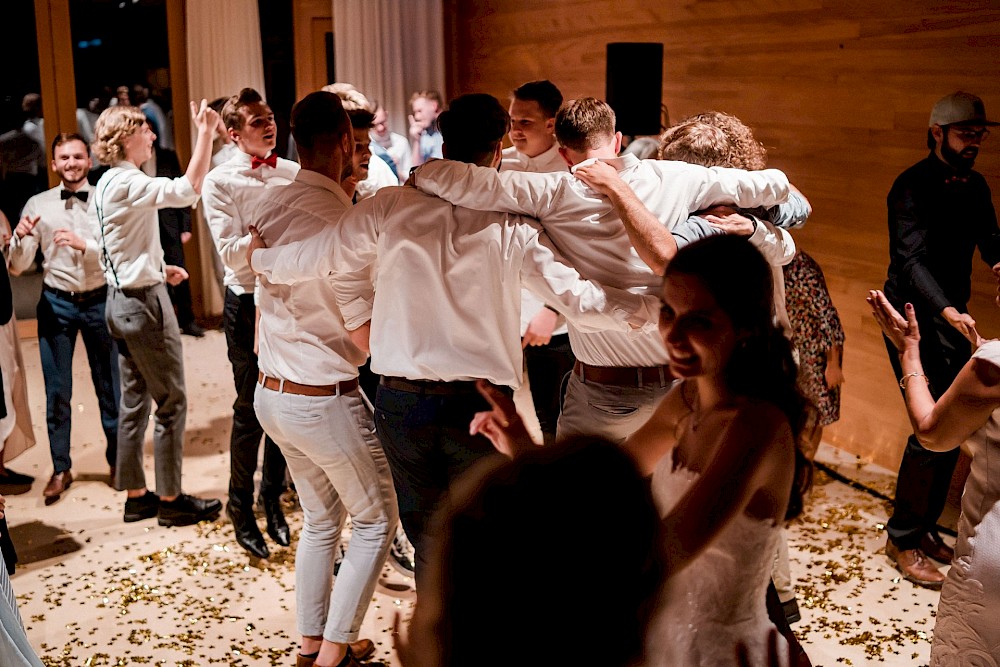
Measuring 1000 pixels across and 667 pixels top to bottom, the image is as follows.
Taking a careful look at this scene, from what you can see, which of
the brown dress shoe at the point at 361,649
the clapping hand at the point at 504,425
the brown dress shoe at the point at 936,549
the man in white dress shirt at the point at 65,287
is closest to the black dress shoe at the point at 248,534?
the brown dress shoe at the point at 361,649

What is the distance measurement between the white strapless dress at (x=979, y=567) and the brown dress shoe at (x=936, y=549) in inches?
60.1

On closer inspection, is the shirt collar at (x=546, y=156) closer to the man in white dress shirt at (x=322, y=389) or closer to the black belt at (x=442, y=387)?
the man in white dress shirt at (x=322, y=389)

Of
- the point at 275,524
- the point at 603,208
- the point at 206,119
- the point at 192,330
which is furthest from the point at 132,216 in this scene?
the point at 192,330

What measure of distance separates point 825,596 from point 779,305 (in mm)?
1196

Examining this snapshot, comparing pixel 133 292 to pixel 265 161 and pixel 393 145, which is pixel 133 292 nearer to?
pixel 265 161

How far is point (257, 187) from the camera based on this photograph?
3371 mm

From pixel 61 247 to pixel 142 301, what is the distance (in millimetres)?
546

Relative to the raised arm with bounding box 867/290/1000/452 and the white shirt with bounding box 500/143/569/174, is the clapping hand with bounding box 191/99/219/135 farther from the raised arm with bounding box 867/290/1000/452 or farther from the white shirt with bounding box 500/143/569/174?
the raised arm with bounding box 867/290/1000/452

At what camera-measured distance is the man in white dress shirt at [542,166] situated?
3.61 m

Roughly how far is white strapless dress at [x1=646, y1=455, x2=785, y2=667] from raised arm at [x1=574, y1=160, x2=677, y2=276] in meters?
0.72

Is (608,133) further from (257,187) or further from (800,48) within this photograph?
(800,48)

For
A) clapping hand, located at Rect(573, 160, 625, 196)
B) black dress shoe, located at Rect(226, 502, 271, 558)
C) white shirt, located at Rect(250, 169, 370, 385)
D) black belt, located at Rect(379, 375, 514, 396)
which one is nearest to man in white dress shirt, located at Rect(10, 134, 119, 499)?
black dress shoe, located at Rect(226, 502, 271, 558)

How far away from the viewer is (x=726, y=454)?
146 cm

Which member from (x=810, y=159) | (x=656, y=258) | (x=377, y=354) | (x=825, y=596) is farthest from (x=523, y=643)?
(x=810, y=159)
